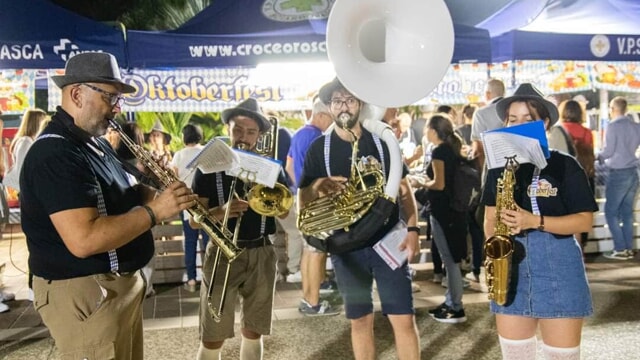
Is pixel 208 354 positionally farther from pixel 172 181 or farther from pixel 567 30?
pixel 567 30

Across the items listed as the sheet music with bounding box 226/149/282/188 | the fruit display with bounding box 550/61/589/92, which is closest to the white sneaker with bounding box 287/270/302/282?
the sheet music with bounding box 226/149/282/188

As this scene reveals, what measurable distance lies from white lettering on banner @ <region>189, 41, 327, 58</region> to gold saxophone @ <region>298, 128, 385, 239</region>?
196cm

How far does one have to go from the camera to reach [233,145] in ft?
12.3

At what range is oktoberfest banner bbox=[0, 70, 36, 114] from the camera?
9.85 m

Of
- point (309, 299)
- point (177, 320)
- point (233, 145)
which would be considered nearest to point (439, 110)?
point (309, 299)

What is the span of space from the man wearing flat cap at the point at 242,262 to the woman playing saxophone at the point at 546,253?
138 cm

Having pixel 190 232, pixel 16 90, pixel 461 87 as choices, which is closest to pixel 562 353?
pixel 190 232

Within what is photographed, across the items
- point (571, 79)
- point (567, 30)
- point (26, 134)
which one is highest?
point (567, 30)

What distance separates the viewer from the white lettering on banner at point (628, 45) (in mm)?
6121

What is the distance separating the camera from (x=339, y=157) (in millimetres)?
3643

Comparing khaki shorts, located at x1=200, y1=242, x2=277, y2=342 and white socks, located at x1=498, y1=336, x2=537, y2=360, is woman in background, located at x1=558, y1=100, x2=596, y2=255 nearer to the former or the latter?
white socks, located at x1=498, y1=336, x2=537, y2=360

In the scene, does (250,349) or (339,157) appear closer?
(339,157)

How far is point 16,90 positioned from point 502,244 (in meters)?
9.11

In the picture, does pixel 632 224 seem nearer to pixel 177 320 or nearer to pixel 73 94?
pixel 177 320
